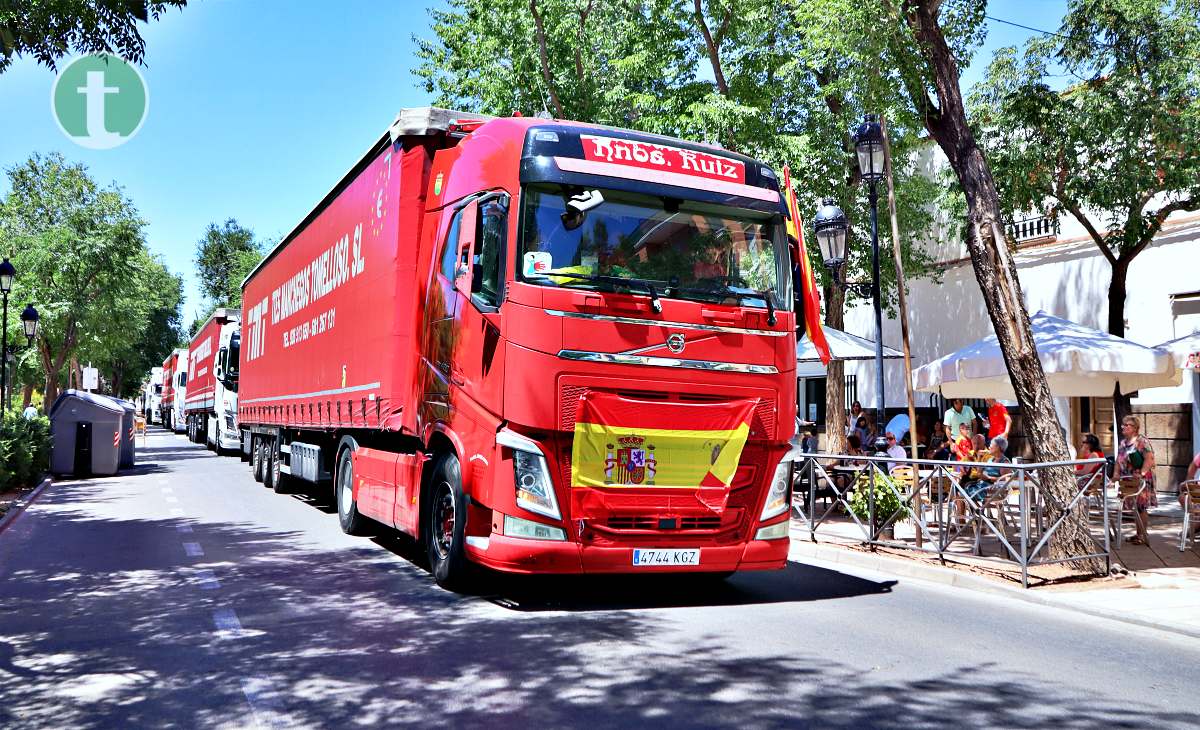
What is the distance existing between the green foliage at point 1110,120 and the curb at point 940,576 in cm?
1054

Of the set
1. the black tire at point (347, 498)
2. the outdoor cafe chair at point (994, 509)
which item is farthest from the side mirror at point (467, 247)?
the outdoor cafe chair at point (994, 509)

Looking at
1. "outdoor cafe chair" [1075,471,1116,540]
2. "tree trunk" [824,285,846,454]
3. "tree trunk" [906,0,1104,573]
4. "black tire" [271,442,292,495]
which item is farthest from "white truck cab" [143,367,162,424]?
"outdoor cafe chair" [1075,471,1116,540]

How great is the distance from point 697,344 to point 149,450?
1334 inches

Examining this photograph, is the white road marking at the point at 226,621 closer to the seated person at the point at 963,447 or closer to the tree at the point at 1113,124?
the seated person at the point at 963,447

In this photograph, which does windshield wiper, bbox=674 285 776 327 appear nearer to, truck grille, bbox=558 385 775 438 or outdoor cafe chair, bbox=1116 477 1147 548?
truck grille, bbox=558 385 775 438

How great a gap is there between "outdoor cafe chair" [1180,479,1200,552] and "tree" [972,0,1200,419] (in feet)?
19.8

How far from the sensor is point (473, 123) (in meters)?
9.16

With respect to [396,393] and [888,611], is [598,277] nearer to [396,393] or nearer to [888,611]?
[396,393]

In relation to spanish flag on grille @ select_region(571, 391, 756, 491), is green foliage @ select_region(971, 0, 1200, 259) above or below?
above

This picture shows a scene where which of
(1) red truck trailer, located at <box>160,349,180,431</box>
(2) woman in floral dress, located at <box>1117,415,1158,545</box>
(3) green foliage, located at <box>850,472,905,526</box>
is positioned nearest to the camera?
(3) green foliage, located at <box>850,472,905,526</box>

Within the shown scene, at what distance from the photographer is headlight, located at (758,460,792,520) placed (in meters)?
8.06

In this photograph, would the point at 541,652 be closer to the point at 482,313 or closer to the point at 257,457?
the point at 482,313

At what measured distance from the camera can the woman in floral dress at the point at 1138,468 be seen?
465 inches

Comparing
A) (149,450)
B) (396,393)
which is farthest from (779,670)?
(149,450)
